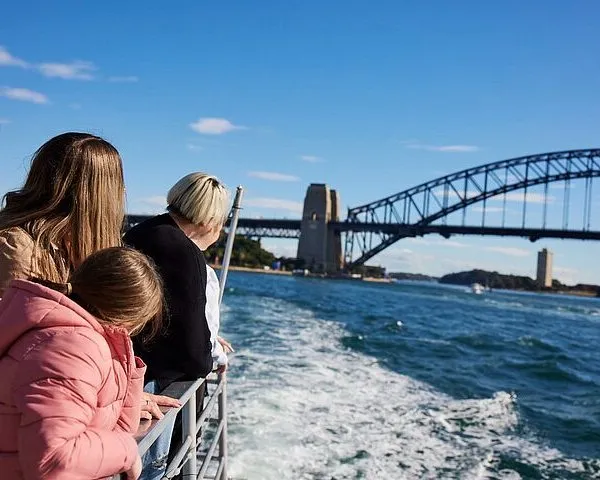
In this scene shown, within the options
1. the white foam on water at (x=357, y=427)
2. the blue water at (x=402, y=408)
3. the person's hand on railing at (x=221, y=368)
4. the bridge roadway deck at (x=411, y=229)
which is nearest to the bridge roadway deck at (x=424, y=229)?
the bridge roadway deck at (x=411, y=229)

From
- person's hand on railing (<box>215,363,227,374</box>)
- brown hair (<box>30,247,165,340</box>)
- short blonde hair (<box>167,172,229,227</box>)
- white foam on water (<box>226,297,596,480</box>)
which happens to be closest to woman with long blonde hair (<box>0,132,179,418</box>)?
brown hair (<box>30,247,165,340</box>)

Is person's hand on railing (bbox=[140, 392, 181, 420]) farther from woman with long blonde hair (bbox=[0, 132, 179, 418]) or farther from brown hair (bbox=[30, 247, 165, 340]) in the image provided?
brown hair (bbox=[30, 247, 165, 340])

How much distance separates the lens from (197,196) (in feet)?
7.72

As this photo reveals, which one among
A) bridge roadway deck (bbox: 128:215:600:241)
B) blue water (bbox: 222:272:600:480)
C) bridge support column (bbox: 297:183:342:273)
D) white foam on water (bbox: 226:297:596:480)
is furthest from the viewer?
bridge support column (bbox: 297:183:342:273)

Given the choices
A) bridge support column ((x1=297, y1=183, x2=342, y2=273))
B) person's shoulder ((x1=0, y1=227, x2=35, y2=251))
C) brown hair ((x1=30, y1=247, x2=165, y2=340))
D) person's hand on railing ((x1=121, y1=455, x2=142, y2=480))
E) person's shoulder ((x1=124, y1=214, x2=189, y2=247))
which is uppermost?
bridge support column ((x1=297, y1=183, x2=342, y2=273))

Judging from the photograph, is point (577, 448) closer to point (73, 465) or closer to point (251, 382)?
point (251, 382)

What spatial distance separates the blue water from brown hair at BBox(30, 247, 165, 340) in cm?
338

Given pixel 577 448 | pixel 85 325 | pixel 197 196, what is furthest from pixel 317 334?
pixel 85 325

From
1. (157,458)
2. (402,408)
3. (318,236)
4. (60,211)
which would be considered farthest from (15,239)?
(318,236)

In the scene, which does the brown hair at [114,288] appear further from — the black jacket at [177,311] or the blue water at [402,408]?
the blue water at [402,408]

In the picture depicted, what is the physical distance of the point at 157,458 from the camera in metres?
1.97

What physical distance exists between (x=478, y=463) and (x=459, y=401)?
2560 mm

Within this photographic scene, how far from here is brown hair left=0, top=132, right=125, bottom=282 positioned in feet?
5.41

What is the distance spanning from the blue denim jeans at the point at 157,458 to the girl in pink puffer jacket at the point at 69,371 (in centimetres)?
56
